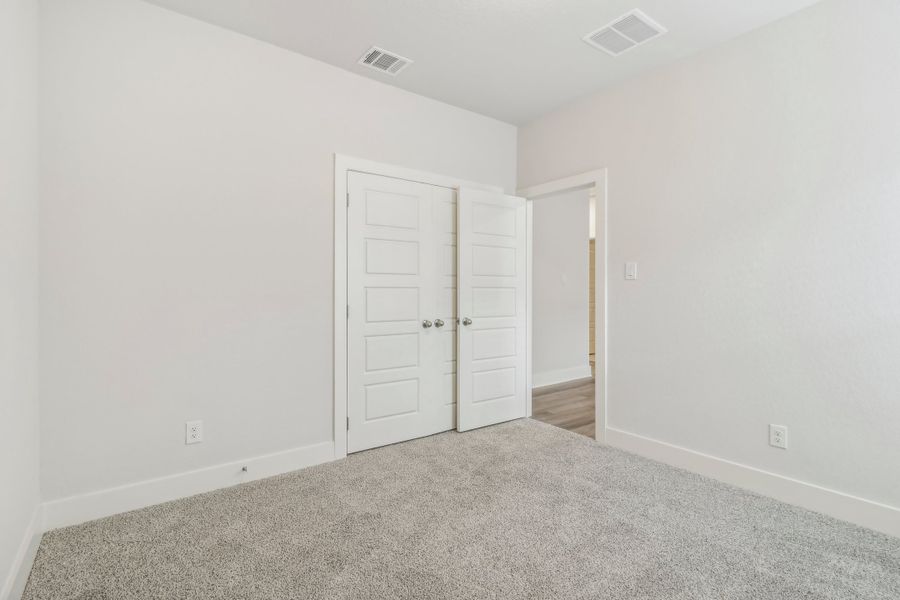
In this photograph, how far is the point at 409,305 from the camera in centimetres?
320

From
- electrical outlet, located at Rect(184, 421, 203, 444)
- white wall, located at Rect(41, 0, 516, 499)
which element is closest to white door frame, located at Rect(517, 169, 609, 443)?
white wall, located at Rect(41, 0, 516, 499)

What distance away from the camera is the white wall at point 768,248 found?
204cm

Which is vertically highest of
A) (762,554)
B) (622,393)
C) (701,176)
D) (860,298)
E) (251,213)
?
(701,176)

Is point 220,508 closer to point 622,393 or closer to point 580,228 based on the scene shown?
point 622,393

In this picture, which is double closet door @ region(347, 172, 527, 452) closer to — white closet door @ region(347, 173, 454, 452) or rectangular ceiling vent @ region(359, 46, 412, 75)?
white closet door @ region(347, 173, 454, 452)

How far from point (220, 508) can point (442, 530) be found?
3.88 feet

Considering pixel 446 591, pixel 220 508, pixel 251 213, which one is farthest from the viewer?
pixel 251 213

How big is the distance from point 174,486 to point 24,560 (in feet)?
2.12

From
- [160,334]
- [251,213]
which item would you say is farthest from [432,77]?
[160,334]

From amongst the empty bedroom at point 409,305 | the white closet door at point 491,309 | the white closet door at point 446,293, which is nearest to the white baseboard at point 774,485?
the empty bedroom at point 409,305

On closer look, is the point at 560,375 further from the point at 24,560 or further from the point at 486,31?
the point at 24,560

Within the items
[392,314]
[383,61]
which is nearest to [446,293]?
[392,314]

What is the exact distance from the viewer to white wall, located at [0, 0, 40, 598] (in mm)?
1512

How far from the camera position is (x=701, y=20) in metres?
2.35
